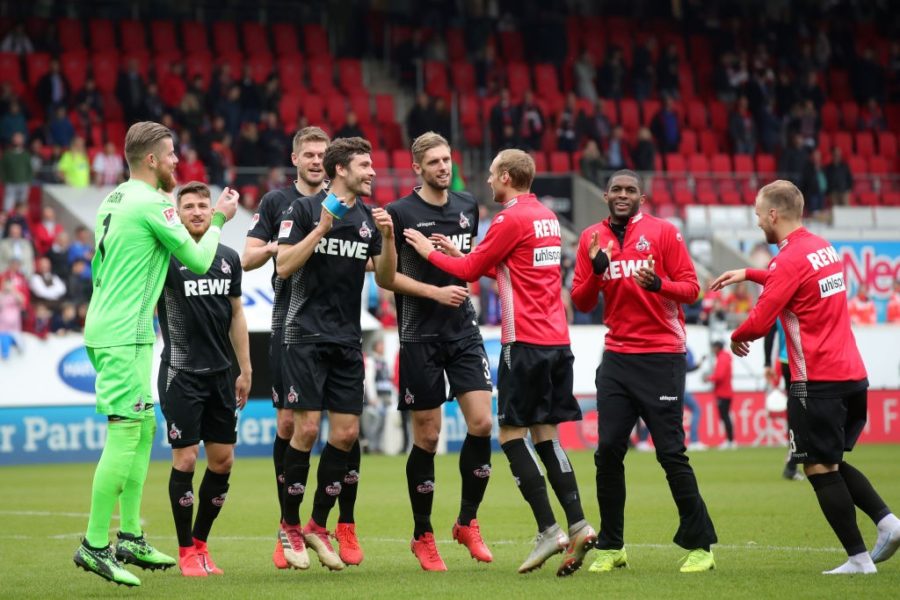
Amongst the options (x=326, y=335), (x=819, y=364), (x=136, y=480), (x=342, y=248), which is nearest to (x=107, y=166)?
(x=342, y=248)

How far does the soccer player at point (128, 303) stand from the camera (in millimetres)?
8211

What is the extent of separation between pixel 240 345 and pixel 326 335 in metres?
0.86

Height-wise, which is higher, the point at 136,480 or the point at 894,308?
the point at 894,308

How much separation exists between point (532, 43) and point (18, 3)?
12.0 meters

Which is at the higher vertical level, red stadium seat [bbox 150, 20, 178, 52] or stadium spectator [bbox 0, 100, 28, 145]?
red stadium seat [bbox 150, 20, 178, 52]

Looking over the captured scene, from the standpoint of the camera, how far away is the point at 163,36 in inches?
1238

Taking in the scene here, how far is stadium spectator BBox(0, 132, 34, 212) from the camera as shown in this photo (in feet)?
82.1

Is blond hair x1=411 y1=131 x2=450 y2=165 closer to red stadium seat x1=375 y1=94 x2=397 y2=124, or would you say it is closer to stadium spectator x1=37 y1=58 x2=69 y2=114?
stadium spectator x1=37 y1=58 x2=69 y2=114

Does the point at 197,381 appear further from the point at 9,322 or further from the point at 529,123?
the point at 529,123

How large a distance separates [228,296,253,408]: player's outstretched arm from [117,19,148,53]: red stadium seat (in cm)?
2204

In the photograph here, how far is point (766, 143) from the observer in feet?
112

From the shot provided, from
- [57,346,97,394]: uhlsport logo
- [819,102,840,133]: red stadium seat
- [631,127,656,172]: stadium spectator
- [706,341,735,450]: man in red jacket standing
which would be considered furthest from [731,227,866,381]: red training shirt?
[819,102,840,133]: red stadium seat

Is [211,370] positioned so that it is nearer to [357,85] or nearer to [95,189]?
[95,189]

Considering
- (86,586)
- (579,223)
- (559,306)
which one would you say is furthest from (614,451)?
(579,223)
